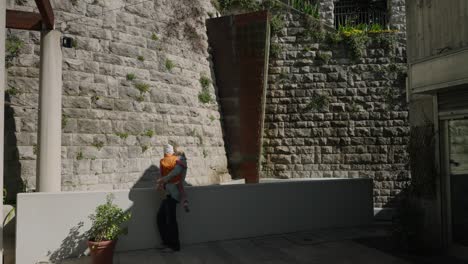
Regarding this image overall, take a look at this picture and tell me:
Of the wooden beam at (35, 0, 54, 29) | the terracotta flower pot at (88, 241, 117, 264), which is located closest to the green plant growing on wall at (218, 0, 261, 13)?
the wooden beam at (35, 0, 54, 29)

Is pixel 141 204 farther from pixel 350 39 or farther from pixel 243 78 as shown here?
pixel 350 39

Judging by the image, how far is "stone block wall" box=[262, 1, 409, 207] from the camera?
45.0ft

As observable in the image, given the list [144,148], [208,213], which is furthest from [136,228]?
[144,148]

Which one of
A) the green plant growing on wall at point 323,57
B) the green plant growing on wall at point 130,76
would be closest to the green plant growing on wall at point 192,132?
the green plant growing on wall at point 130,76

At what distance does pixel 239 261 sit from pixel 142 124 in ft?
20.1

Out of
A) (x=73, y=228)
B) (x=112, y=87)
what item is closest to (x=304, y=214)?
(x=73, y=228)

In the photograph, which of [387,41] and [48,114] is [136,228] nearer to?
[48,114]

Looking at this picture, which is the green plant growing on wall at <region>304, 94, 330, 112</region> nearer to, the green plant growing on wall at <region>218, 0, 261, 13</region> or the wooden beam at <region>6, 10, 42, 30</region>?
the green plant growing on wall at <region>218, 0, 261, 13</region>

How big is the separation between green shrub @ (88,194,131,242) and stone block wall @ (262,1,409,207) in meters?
8.72

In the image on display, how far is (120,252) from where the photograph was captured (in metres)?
6.37

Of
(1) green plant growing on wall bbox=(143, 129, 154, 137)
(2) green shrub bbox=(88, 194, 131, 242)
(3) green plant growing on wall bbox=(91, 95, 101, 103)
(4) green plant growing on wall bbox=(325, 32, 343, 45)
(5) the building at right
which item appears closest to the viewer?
(2) green shrub bbox=(88, 194, 131, 242)

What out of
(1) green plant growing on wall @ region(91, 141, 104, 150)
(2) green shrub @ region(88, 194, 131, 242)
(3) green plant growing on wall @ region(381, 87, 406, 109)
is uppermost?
(3) green plant growing on wall @ region(381, 87, 406, 109)

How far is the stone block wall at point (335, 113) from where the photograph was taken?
13727 mm

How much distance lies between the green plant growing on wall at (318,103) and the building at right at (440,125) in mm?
7040
